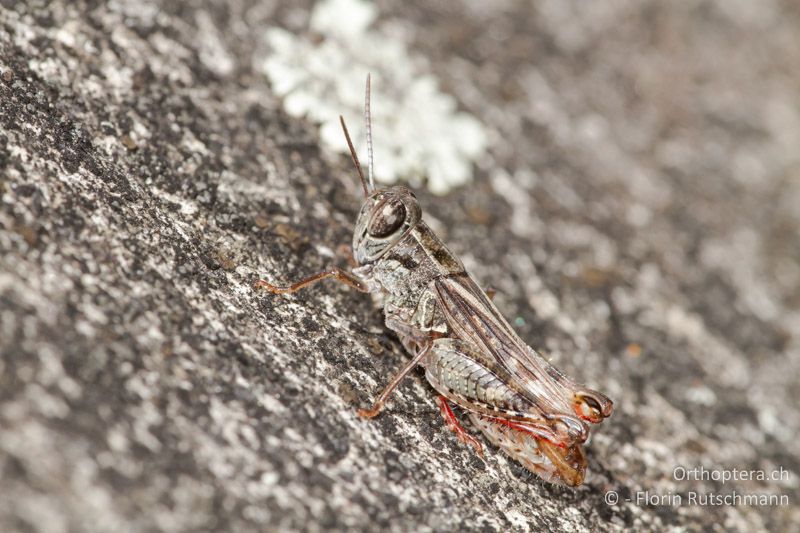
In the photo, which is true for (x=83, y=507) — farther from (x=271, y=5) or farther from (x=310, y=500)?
(x=271, y=5)

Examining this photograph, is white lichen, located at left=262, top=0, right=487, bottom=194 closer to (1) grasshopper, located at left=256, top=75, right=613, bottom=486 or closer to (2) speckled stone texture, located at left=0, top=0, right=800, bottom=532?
(2) speckled stone texture, located at left=0, top=0, right=800, bottom=532

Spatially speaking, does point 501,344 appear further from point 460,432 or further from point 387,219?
point 387,219

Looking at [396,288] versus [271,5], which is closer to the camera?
[396,288]

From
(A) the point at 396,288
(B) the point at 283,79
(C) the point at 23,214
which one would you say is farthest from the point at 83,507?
(B) the point at 283,79

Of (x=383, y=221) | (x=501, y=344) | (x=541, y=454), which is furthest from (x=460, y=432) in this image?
(x=383, y=221)

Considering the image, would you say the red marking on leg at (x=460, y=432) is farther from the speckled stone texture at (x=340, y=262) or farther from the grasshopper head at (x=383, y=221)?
the grasshopper head at (x=383, y=221)

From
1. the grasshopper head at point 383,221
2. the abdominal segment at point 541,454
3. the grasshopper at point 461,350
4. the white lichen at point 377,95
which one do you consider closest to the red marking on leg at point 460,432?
the grasshopper at point 461,350
